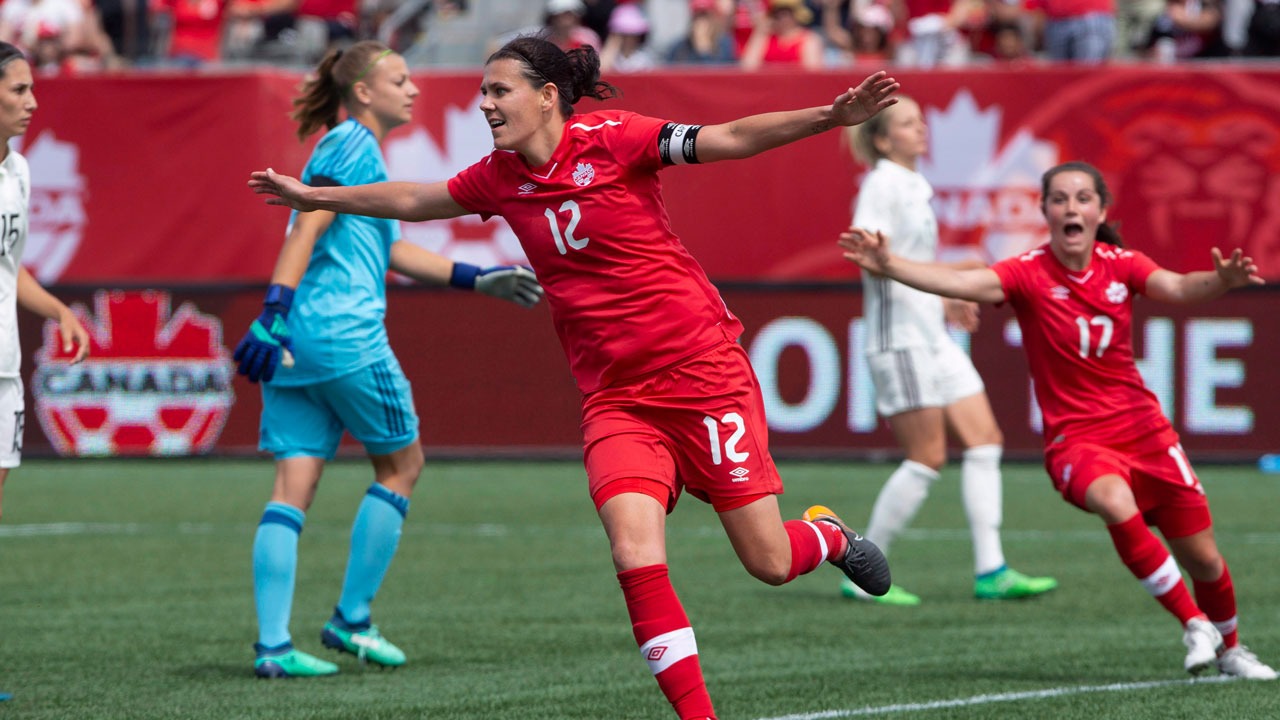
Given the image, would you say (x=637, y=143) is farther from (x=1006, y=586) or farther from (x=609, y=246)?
(x=1006, y=586)

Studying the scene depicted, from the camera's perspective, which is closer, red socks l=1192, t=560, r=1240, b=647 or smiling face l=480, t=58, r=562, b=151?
smiling face l=480, t=58, r=562, b=151

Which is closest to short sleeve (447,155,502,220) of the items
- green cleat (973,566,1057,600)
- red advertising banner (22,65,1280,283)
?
green cleat (973,566,1057,600)

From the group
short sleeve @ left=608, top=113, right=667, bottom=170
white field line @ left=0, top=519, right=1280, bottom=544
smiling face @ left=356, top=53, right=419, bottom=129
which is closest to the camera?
short sleeve @ left=608, top=113, right=667, bottom=170

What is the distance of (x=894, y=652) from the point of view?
6504 millimetres

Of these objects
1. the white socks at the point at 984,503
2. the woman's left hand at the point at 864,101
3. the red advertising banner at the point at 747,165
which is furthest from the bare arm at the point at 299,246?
the red advertising banner at the point at 747,165

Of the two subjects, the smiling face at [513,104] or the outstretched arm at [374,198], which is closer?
the smiling face at [513,104]

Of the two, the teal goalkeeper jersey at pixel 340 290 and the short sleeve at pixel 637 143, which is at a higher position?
the short sleeve at pixel 637 143

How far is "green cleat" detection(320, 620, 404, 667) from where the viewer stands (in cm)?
627

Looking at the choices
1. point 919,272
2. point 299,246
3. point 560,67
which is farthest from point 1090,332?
point 299,246

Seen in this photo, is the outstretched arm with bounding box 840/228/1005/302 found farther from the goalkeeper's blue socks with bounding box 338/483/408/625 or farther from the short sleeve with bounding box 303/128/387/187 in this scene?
the goalkeeper's blue socks with bounding box 338/483/408/625

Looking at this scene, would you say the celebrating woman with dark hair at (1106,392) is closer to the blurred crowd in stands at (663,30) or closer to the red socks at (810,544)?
the red socks at (810,544)

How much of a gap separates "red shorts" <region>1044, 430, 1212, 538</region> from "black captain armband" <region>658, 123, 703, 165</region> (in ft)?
6.98

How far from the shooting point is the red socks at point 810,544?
4.91 m

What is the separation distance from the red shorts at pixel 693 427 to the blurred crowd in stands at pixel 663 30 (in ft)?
34.5
